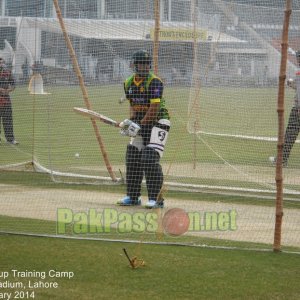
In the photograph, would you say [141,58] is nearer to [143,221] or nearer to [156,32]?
[156,32]

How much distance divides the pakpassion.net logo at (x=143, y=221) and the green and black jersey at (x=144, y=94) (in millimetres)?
1298

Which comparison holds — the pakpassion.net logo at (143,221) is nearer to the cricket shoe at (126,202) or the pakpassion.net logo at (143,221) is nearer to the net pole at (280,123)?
the cricket shoe at (126,202)

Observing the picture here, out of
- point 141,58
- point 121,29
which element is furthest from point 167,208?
point 121,29

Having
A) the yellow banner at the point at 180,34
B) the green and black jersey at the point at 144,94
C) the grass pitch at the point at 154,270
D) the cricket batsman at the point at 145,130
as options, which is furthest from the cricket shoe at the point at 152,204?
the yellow banner at the point at 180,34

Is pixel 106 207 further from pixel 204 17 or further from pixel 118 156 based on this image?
pixel 118 156

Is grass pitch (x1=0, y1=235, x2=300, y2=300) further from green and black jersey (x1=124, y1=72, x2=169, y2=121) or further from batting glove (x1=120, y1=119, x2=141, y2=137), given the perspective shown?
green and black jersey (x1=124, y1=72, x2=169, y2=121)

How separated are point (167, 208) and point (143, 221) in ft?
2.74

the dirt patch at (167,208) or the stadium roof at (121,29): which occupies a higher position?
the stadium roof at (121,29)

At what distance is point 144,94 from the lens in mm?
10891

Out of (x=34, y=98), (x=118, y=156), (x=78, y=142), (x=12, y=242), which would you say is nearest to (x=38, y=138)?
(x=78, y=142)

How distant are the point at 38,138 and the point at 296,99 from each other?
7.83 m

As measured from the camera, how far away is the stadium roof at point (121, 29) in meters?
12.6

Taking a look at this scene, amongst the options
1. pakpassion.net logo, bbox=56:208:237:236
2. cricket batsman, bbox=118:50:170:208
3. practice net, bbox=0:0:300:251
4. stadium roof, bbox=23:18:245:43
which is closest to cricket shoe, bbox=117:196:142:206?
cricket batsman, bbox=118:50:170:208

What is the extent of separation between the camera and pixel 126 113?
13789 millimetres
